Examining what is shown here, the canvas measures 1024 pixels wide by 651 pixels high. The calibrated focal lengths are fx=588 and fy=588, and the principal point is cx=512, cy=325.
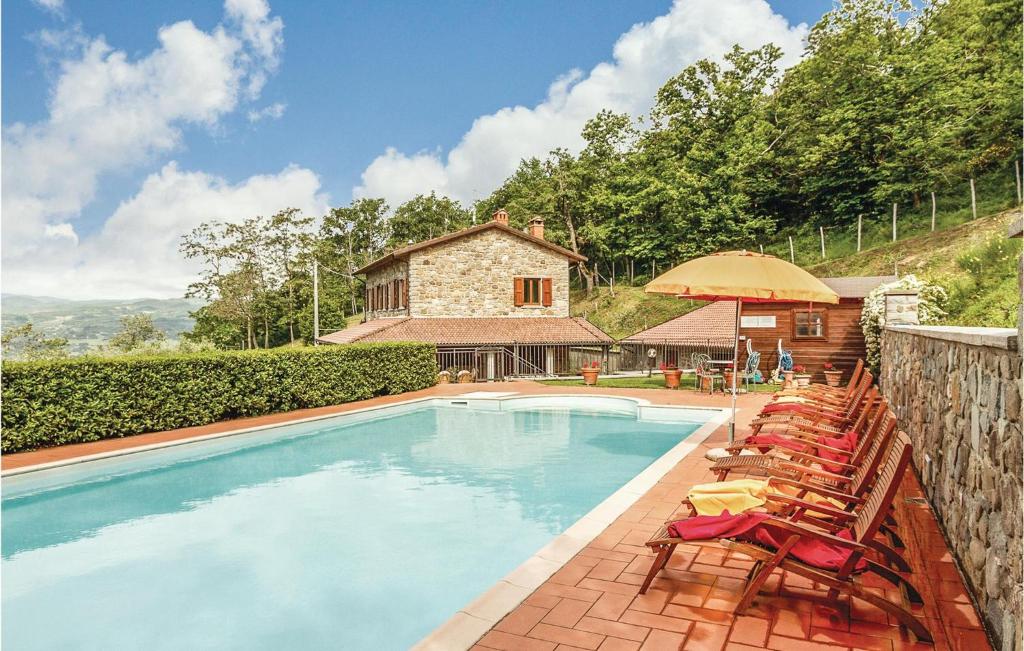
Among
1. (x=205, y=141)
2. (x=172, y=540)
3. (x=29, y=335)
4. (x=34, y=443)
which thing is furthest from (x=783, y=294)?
(x=205, y=141)

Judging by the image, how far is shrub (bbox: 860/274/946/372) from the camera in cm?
1097

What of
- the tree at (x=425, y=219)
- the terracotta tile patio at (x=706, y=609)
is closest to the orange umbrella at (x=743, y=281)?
the terracotta tile patio at (x=706, y=609)

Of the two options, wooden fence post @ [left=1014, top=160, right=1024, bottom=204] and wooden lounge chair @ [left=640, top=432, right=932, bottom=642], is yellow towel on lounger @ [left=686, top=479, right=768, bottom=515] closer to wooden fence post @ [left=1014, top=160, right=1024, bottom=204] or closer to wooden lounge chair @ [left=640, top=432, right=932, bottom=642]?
wooden lounge chair @ [left=640, top=432, right=932, bottom=642]

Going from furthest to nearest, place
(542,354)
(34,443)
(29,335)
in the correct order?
(29,335) < (542,354) < (34,443)

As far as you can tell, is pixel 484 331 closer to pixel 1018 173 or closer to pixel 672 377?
pixel 672 377

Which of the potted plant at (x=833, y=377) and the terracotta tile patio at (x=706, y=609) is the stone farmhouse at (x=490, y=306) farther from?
the terracotta tile patio at (x=706, y=609)

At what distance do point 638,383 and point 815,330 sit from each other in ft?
19.2

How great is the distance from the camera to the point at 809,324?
1892 centimetres

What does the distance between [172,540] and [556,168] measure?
132 feet

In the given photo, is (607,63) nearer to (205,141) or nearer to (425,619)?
(205,141)

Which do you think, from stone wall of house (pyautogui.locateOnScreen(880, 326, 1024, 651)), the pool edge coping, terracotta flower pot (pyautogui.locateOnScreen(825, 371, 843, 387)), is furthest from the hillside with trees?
the pool edge coping

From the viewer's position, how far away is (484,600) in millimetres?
3926

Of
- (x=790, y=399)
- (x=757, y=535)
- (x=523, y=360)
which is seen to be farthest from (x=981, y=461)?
(x=523, y=360)

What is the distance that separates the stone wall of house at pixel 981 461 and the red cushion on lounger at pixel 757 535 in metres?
0.68
